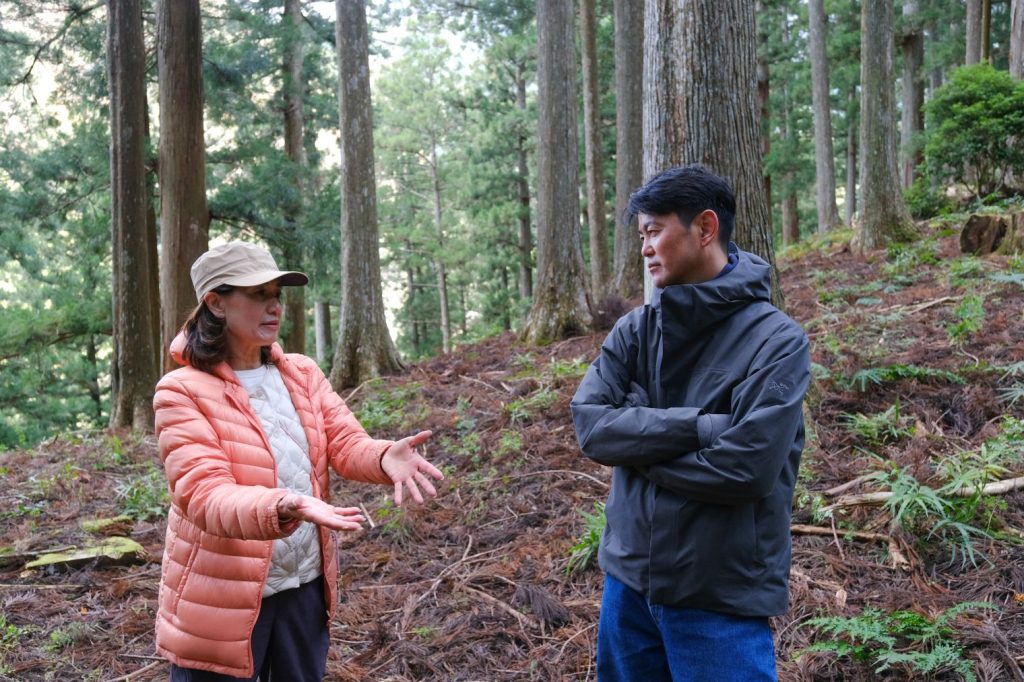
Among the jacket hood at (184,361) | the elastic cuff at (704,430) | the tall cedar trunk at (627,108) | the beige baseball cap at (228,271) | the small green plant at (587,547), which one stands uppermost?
the tall cedar trunk at (627,108)

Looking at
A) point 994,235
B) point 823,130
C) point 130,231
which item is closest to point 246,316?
point 130,231

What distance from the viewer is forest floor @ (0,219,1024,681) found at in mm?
3350

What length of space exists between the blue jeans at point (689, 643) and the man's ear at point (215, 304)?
1.55m

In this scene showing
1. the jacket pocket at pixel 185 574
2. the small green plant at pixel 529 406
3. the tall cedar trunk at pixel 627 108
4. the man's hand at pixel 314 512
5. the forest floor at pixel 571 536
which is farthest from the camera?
the tall cedar trunk at pixel 627 108

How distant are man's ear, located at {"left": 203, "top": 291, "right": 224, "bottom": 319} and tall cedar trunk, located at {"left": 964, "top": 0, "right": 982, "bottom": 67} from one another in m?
19.7

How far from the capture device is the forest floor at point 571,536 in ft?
11.0

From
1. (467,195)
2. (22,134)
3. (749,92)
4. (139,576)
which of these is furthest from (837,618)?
(467,195)

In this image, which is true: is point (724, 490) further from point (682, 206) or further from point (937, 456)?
point (937, 456)

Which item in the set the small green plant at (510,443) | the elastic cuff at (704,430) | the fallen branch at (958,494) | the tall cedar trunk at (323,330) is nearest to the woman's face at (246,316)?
the elastic cuff at (704,430)

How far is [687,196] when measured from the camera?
215cm

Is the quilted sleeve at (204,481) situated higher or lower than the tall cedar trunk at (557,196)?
lower

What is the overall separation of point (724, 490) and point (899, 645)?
185cm

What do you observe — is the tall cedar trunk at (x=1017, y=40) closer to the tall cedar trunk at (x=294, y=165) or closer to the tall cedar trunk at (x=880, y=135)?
the tall cedar trunk at (x=880, y=135)

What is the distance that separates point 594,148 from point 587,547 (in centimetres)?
1117
